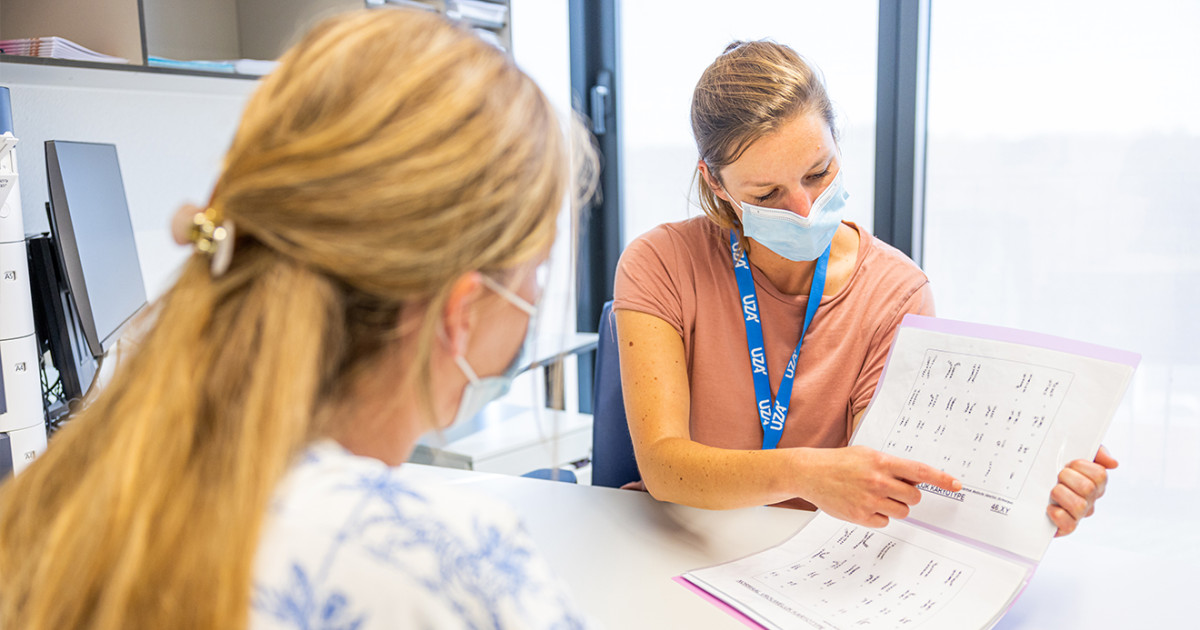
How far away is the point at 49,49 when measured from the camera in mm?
1457

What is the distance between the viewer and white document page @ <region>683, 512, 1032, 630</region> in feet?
2.78

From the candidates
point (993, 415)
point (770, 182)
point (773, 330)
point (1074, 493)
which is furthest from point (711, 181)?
point (1074, 493)

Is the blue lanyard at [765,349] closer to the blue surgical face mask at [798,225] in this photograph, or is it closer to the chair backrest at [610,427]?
the blue surgical face mask at [798,225]

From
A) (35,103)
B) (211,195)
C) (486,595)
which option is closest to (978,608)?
(486,595)

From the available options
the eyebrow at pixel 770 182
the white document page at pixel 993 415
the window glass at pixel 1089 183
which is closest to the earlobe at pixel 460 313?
the white document page at pixel 993 415

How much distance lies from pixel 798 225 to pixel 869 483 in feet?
1.50

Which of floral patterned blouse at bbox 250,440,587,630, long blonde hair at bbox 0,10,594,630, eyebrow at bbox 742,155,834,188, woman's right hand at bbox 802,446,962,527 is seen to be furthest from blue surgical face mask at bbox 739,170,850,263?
floral patterned blouse at bbox 250,440,587,630

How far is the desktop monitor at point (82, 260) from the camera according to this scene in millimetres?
1368

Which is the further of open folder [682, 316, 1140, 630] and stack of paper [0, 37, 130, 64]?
stack of paper [0, 37, 130, 64]

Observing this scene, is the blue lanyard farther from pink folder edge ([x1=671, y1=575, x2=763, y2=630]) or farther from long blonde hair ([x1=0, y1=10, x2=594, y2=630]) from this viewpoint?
long blonde hair ([x1=0, y1=10, x2=594, y2=630])

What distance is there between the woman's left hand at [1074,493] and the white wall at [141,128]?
5.27ft

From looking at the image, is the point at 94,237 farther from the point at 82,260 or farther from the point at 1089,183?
the point at 1089,183

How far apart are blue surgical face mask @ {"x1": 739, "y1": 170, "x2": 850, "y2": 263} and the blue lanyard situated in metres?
0.07

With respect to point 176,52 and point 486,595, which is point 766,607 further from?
point 176,52
